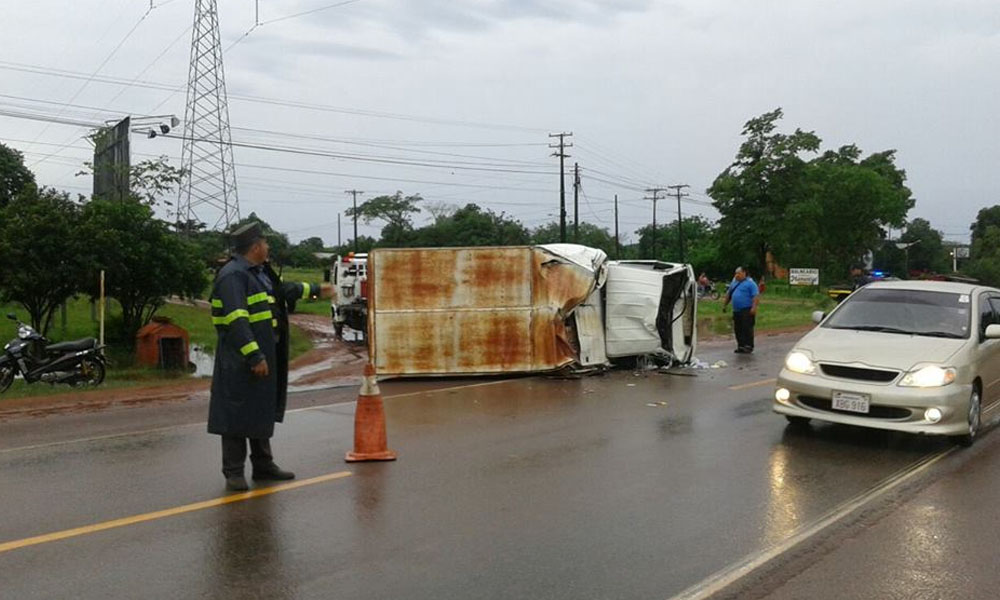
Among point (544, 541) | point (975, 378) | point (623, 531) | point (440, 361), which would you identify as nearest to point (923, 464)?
point (975, 378)

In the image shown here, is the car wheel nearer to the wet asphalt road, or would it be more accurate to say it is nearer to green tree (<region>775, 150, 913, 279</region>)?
the wet asphalt road

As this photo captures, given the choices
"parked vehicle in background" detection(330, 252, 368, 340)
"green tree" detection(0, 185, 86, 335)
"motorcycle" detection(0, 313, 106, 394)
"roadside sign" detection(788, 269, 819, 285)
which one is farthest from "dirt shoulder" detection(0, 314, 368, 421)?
"roadside sign" detection(788, 269, 819, 285)

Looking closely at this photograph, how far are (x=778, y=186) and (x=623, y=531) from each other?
63961mm

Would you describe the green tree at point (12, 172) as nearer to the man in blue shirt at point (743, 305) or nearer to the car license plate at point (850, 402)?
the man in blue shirt at point (743, 305)

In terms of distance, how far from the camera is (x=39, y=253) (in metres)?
17.1

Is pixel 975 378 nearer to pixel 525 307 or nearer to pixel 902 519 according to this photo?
pixel 902 519

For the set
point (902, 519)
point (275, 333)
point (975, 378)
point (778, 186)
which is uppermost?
point (778, 186)

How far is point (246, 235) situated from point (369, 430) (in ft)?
6.77

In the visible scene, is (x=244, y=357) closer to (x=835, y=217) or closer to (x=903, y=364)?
(x=903, y=364)

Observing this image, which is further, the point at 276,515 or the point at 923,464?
the point at 923,464

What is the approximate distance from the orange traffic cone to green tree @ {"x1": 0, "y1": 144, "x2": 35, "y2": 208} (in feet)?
130

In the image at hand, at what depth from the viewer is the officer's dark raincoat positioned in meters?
6.50

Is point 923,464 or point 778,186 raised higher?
point 778,186

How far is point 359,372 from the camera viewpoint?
16.0 metres
